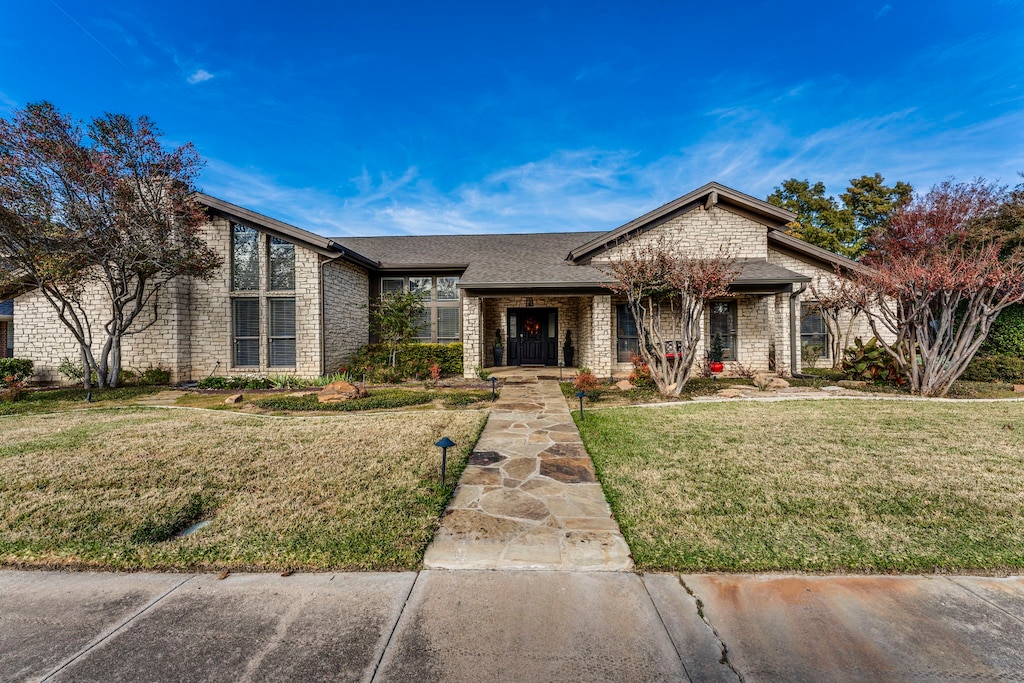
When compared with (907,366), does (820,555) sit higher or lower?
lower

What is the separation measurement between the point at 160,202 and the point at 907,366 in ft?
61.0

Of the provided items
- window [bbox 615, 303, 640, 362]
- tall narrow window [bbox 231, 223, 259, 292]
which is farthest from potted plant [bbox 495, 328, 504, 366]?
tall narrow window [bbox 231, 223, 259, 292]

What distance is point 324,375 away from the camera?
457 inches

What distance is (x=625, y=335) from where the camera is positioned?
1339 centimetres

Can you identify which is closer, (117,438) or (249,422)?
(117,438)

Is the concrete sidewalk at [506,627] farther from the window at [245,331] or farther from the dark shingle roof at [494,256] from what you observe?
the window at [245,331]

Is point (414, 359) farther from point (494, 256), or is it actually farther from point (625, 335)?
point (625, 335)

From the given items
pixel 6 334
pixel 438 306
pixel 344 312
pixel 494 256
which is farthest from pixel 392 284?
pixel 6 334

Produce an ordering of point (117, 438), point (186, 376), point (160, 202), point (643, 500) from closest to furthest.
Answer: point (643, 500) → point (117, 438) → point (160, 202) → point (186, 376)

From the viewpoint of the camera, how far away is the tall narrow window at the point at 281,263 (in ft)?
38.4

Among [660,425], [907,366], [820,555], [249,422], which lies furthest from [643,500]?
[907,366]

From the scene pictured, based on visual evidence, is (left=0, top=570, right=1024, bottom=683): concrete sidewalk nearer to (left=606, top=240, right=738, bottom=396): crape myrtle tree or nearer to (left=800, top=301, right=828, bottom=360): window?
(left=606, top=240, right=738, bottom=396): crape myrtle tree

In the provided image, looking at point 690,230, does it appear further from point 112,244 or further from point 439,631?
point 112,244

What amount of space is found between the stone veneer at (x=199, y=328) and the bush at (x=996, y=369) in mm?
18102
